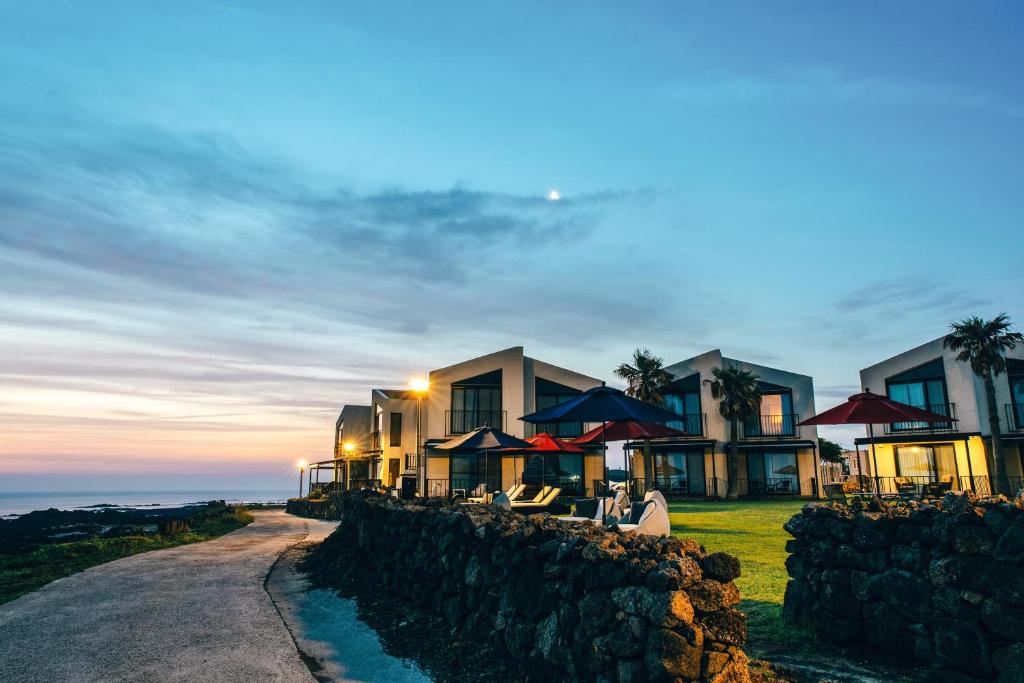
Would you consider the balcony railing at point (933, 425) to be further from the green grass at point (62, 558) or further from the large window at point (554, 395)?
the green grass at point (62, 558)

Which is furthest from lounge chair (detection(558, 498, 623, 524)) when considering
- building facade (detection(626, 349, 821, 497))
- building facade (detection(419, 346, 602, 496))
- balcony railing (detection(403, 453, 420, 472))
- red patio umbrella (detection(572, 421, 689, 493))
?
balcony railing (detection(403, 453, 420, 472))

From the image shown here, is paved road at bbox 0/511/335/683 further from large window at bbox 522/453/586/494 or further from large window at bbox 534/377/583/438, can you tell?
large window at bbox 534/377/583/438

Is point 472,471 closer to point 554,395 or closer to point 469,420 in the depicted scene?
point 469,420

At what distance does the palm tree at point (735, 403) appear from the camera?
34.2 metres

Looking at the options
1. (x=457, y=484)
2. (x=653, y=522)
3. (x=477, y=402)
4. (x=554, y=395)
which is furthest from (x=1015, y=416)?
(x=653, y=522)

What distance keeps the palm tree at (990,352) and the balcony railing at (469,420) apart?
2201 cm

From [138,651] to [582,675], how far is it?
5.64 meters

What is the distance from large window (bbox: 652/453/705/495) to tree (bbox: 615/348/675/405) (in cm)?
387

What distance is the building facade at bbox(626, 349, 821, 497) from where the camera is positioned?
3469cm

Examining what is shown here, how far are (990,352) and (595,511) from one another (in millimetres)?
25440

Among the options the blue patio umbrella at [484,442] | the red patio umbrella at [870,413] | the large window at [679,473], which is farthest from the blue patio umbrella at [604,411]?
the large window at [679,473]

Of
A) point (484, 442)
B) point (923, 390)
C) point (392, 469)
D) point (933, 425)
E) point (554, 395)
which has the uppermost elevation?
point (554, 395)

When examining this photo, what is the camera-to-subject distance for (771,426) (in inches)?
1414

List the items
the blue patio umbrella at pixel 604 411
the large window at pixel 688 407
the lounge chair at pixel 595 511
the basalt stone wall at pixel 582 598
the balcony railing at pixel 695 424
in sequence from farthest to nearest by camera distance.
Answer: the large window at pixel 688 407 → the balcony railing at pixel 695 424 → the blue patio umbrella at pixel 604 411 → the lounge chair at pixel 595 511 → the basalt stone wall at pixel 582 598
